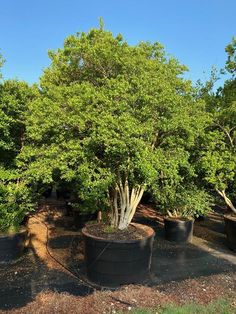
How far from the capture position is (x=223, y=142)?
6750 mm

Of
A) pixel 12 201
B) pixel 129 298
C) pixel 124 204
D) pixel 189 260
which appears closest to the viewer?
pixel 129 298

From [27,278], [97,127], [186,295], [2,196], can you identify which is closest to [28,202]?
[2,196]

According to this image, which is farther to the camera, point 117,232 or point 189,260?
point 189,260

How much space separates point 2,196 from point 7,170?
578mm

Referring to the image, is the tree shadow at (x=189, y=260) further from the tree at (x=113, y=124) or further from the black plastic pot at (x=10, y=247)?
the black plastic pot at (x=10, y=247)

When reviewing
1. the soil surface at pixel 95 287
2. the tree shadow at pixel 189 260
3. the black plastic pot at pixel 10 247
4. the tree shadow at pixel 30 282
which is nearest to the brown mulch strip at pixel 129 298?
the soil surface at pixel 95 287

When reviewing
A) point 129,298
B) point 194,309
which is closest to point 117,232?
point 129,298

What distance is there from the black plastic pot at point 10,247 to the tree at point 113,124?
1.39m

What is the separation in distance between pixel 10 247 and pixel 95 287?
1.93 metres

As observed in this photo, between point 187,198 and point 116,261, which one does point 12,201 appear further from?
point 187,198

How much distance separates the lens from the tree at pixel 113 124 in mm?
4590

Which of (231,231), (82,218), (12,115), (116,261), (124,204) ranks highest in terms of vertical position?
(12,115)

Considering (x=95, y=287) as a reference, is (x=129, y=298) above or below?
above

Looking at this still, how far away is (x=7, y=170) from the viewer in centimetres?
649
